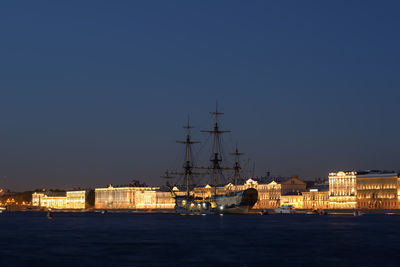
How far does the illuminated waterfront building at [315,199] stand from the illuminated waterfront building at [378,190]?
12.1 meters

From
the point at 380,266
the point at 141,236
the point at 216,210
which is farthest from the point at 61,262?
the point at 216,210

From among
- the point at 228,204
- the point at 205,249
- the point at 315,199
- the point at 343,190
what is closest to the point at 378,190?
the point at 343,190

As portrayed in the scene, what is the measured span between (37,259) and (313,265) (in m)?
17.0

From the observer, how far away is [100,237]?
68375mm

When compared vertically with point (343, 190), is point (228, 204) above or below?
below

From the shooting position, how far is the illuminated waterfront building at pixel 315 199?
625 ft

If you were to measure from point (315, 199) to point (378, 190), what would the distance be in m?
24.4

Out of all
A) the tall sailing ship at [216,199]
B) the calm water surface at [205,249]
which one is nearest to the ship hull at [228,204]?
the tall sailing ship at [216,199]

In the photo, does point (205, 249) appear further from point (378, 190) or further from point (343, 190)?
point (343, 190)

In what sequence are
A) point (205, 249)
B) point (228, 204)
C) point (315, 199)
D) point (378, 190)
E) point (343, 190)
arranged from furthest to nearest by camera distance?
1. point (315, 199)
2. point (343, 190)
3. point (378, 190)
4. point (228, 204)
5. point (205, 249)

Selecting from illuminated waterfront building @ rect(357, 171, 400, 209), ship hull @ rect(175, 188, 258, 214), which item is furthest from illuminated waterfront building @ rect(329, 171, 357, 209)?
ship hull @ rect(175, 188, 258, 214)

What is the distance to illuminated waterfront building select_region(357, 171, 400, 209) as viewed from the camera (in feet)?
552

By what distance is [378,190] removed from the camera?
566 feet

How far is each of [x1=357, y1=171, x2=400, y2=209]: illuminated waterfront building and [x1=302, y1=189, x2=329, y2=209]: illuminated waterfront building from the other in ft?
39.5
